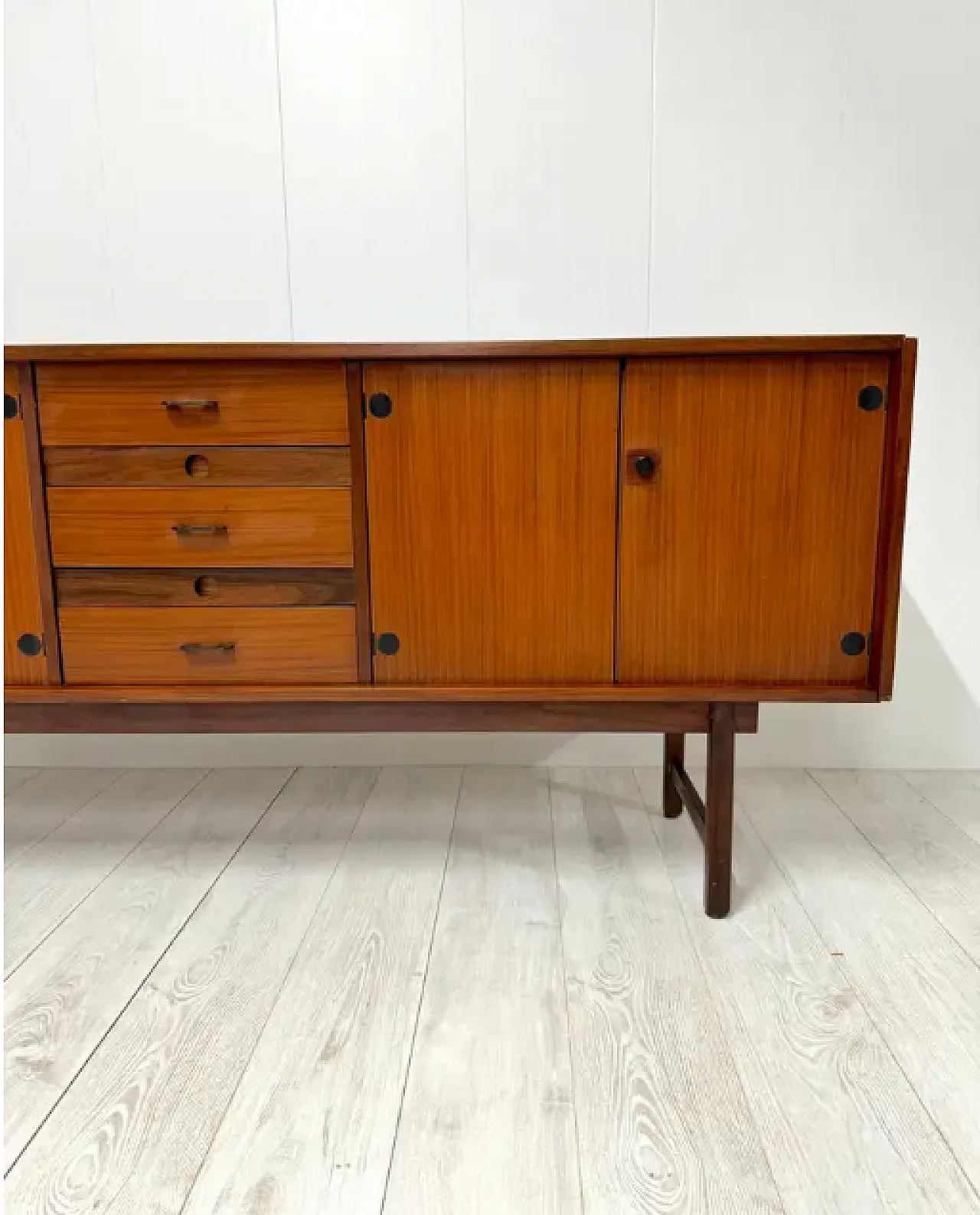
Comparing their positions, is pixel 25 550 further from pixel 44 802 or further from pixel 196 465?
pixel 44 802

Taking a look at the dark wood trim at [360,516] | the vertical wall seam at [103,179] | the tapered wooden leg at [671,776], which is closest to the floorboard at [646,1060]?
the tapered wooden leg at [671,776]

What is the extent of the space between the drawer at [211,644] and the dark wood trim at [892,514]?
750 mm

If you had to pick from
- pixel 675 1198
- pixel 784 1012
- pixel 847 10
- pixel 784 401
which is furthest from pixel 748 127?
pixel 675 1198

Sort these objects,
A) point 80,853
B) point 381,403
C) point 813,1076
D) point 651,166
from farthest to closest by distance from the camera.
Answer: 1. point 651,166
2. point 80,853
3. point 381,403
4. point 813,1076

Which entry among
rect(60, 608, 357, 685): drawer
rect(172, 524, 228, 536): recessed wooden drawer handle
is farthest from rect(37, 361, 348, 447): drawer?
rect(60, 608, 357, 685): drawer

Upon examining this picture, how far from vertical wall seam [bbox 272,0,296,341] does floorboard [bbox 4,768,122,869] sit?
3.51 ft

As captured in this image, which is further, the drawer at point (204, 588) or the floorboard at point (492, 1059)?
the drawer at point (204, 588)

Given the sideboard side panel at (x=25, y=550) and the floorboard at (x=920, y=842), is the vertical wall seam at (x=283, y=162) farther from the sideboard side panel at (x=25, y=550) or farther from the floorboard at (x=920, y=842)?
the floorboard at (x=920, y=842)

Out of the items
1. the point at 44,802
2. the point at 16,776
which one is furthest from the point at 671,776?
the point at 16,776

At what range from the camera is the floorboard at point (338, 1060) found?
0.88 m

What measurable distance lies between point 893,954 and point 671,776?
1.73 feet

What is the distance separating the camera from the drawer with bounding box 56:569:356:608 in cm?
130

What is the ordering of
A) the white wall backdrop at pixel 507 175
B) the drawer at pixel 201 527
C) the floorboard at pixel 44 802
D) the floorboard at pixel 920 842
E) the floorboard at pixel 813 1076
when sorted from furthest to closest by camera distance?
the white wall backdrop at pixel 507 175
the floorboard at pixel 44 802
the floorboard at pixel 920 842
the drawer at pixel 201 527
the floorboard at pixel 813 1076

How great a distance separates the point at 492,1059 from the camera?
1.05m
